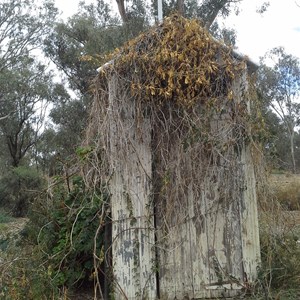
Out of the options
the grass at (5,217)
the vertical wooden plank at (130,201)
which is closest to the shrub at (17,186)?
the grass at (5,217)

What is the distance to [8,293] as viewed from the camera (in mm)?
4172

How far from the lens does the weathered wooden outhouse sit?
14.9 ft

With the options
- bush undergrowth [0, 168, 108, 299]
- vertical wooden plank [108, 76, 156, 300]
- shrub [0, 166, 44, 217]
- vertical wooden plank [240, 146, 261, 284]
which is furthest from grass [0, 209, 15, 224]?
vertical wooden plank [240, 146, 261, 284]

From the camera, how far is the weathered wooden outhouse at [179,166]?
454cm

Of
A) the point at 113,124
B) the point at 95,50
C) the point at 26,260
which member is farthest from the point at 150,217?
the point at 95,50

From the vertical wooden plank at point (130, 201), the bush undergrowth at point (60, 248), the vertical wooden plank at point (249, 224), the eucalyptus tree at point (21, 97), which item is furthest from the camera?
the eucalyptus tree at point (21, 97)

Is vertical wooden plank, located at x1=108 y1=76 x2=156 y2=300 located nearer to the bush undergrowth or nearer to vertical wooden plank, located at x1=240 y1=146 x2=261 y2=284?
the bush undergrowth

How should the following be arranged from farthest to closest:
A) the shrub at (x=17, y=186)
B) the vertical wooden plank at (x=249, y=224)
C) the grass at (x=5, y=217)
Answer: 1. the shrub at (x=17, y=186)
2. the grass at (x=5, y=217)
3. the vertical wooden plank at (x=249, y=224)

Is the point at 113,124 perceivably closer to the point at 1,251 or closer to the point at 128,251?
the point at 128,251

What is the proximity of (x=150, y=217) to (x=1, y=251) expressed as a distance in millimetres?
2663

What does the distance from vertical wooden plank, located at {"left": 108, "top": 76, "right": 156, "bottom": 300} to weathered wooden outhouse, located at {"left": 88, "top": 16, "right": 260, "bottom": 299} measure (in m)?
0.01

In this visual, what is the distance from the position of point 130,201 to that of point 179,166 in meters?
0.62

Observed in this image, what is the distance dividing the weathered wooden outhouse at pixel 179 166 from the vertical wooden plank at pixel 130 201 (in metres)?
0.01

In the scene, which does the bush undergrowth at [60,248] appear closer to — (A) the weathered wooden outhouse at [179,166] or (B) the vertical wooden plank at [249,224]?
(A) the weathered wooden outhouse at [179,166]
